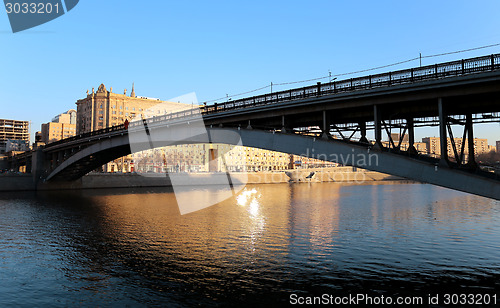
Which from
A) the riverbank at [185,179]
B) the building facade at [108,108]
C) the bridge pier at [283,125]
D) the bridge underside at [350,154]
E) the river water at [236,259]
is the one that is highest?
the building facade at [108,108]

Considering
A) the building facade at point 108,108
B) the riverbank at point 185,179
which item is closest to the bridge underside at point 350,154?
the riverbank at point 185,179

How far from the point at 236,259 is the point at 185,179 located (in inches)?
3159

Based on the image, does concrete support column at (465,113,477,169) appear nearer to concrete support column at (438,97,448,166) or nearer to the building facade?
Answer: concrete support column at (438,97,448,166)

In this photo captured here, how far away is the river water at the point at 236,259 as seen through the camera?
15.9 metres

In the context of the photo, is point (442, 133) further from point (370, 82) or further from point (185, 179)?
point (185, 179)

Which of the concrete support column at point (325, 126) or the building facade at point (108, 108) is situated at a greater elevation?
the building facade at point (108, 108)

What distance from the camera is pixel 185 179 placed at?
9956cm

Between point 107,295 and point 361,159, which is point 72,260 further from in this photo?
point 361,159

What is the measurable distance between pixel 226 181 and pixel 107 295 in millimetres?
94610

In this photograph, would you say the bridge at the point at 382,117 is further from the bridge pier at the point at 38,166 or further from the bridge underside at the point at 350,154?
the bridge pier at the point at 38,166

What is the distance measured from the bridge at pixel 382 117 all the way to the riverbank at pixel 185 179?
50.9 meters

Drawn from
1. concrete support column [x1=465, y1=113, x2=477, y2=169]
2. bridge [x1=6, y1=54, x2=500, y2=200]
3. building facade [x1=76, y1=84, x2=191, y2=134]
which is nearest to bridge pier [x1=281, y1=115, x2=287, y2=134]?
bridge [x1=6, y1=54, x2=500, y2=200]

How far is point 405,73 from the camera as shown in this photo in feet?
72.0

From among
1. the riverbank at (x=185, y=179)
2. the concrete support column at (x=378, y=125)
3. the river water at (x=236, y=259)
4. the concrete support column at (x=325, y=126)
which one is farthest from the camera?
the riverbank at (x=185, y=179)
